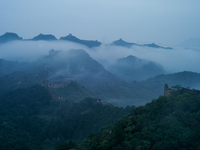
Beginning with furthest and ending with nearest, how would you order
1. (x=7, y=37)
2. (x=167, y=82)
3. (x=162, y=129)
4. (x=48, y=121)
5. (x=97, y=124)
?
(x=7, y=37), (x=167, y=82), (x=48, y=121), (x=97, y=124), (x=162, y=129)

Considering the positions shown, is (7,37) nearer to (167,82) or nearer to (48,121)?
(167,82)

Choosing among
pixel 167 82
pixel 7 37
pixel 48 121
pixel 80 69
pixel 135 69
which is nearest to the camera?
pixel 48 121

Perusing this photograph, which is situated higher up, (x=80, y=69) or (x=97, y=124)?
(x=80, y=69)

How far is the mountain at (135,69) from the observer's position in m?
120

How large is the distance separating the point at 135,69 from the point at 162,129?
11532 cm

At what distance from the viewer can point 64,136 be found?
27.2m

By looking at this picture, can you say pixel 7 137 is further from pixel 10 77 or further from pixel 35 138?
pixel 10 77

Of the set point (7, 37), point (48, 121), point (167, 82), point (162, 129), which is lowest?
point (48, 121)

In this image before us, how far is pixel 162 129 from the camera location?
465 inches

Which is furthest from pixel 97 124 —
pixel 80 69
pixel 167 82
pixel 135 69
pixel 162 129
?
pixel 135 69

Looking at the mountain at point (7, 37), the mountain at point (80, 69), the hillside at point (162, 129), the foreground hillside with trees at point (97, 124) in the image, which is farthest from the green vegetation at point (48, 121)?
the mountain at point (7, 37)

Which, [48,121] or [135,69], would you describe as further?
[135,69]

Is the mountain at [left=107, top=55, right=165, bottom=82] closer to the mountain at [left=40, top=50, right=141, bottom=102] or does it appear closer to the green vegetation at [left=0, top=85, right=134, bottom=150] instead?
the mountain at [left=40, top=50, right=141, bottom=102]

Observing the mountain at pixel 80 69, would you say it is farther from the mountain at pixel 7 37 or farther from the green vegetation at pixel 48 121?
the mountain at pixel 7 37
